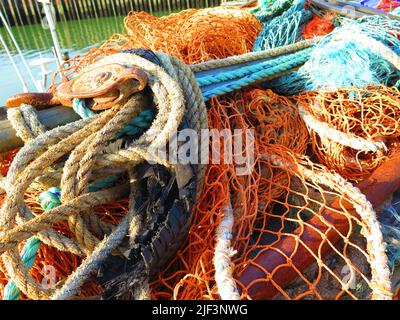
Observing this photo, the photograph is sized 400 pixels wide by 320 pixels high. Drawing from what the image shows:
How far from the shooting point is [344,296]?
1338mm

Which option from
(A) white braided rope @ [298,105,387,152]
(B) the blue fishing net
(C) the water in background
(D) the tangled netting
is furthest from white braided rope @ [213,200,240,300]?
(C) the water in background

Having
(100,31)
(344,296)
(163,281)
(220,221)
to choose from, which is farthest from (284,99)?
(100,31)

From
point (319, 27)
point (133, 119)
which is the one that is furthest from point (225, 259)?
point (319, 27)

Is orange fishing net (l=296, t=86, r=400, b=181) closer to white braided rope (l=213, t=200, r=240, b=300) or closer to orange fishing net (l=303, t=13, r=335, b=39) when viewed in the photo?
white braided rope (l=213, t=200, r=240, b=300)

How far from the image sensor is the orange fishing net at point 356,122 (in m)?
1.65

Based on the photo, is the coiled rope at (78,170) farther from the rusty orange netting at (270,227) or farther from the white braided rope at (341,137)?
the white braided rope at (341,137)

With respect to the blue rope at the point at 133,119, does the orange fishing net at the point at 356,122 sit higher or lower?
lower

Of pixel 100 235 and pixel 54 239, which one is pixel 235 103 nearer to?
pixel 100 235

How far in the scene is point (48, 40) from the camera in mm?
13422

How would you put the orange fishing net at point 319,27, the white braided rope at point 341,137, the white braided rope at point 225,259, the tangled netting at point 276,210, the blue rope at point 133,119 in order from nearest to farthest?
the white braided rope at point 225,259
the tangled netting at point 276,210
the blue rope at point 133,119
the white braided rope at point 341,137
the orange fishing net at point 319,27

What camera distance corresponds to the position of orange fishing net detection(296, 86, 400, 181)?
1.65 m

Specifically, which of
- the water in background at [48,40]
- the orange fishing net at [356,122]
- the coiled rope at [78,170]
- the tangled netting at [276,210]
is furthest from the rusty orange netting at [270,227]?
the water in background at [48,40]

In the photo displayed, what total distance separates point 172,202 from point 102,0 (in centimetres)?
1884

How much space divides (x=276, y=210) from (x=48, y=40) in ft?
46.4
